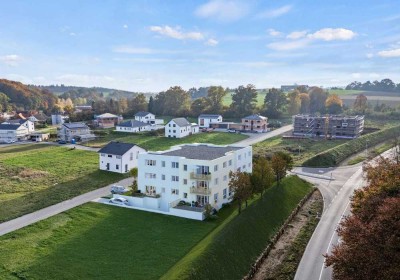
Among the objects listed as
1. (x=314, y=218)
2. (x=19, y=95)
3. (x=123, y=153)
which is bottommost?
(x=314, y=218)

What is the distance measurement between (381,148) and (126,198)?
6545cm

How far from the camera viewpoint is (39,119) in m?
130

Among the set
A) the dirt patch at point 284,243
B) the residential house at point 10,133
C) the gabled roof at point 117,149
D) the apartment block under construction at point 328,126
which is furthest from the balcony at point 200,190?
the residential house at point 10,133

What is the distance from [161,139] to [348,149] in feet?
147

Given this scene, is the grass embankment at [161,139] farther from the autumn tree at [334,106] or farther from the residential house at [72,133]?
the autumn tree at [334,106]

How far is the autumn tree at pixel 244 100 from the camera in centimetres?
12825

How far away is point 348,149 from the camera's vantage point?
78688 mm

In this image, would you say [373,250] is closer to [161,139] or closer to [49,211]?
[49,211]

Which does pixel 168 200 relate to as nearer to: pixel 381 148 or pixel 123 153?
pixel 123 153

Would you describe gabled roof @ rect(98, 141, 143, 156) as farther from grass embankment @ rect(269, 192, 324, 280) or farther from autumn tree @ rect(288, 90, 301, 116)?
autumn tree @ rect(288, 90, 301, 116)

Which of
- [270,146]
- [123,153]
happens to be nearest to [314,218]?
[123,153]

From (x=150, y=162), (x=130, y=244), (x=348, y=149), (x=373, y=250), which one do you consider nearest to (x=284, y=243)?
(x=130, y=244)

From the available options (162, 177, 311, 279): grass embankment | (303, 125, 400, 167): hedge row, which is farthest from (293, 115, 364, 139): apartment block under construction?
(162, 177, 311, 279): grass embankment

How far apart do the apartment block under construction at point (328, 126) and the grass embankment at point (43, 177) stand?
57.5m
